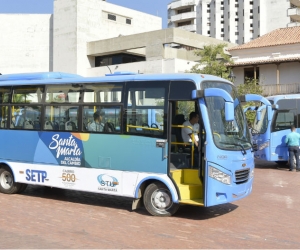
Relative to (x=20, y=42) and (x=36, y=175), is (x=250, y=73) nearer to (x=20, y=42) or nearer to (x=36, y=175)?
(x=20, y=42)

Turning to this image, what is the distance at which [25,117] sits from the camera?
39.5 feet

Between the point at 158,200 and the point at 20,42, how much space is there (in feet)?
146

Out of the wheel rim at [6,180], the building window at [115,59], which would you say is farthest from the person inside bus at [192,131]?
the building window at [115,59]

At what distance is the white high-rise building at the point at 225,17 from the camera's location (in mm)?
92062

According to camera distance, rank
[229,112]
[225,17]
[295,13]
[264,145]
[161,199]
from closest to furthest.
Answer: [229,112], [161,199], [264,145], [295,13], [225,17]

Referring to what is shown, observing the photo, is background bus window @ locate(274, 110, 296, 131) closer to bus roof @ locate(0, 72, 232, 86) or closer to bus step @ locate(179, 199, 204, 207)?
bus roof @ locate(0, 72, 232, 86)

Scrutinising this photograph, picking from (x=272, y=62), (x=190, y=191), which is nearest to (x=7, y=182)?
(x=190, y=191)

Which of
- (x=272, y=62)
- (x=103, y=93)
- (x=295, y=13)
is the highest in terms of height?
(x=295, y=13)

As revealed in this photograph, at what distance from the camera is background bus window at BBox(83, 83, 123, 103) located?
10438 mm

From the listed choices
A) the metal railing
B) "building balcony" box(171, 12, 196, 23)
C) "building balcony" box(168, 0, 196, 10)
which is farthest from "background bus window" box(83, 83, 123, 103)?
"building balcony" box(168, 0, 196, 10)

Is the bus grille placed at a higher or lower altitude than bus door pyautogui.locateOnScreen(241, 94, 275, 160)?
lower

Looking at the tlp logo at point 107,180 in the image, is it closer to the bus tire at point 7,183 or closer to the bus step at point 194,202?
the bus step at point 194,202

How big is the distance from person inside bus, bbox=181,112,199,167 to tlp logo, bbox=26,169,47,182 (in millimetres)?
3820

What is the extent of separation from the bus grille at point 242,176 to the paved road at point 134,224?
2.60 feet
